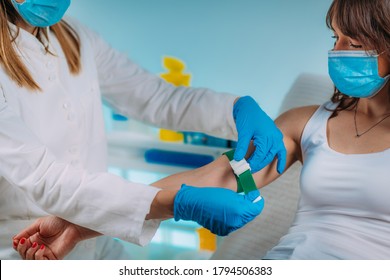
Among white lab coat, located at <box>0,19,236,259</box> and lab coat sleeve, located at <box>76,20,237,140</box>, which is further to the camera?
lab coat sleeve, located at <box>76,20,237,140</box>

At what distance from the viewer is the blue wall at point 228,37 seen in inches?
113

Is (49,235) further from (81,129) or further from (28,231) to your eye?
(81,129)

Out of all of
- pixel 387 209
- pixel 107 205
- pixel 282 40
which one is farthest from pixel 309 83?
pixel 107 205

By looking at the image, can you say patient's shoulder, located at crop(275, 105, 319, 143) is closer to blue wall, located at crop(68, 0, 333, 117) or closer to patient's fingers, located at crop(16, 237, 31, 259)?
patient's fingers, located at crop(16, 237, 31, 259)

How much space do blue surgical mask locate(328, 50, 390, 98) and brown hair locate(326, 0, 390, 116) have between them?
3 centimetres

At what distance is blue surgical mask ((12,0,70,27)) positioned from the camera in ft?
5.67

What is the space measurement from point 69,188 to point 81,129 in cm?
35

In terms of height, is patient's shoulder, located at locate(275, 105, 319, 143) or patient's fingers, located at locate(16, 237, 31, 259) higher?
patient's shoulder, located at locate(275, 105, 319, 143)

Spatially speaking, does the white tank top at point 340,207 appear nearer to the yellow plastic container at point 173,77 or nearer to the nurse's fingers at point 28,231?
the nurse's fingers at point 28,231

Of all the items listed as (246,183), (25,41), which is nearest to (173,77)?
(25,41)

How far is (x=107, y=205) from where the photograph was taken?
65.7 inches

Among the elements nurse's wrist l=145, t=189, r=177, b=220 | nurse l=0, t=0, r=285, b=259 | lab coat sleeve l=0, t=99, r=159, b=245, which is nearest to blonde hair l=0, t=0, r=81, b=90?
nurse l=0, t=0, r=285, b=259

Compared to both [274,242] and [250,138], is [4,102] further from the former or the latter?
[274,242]

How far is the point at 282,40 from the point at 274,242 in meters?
1.09
